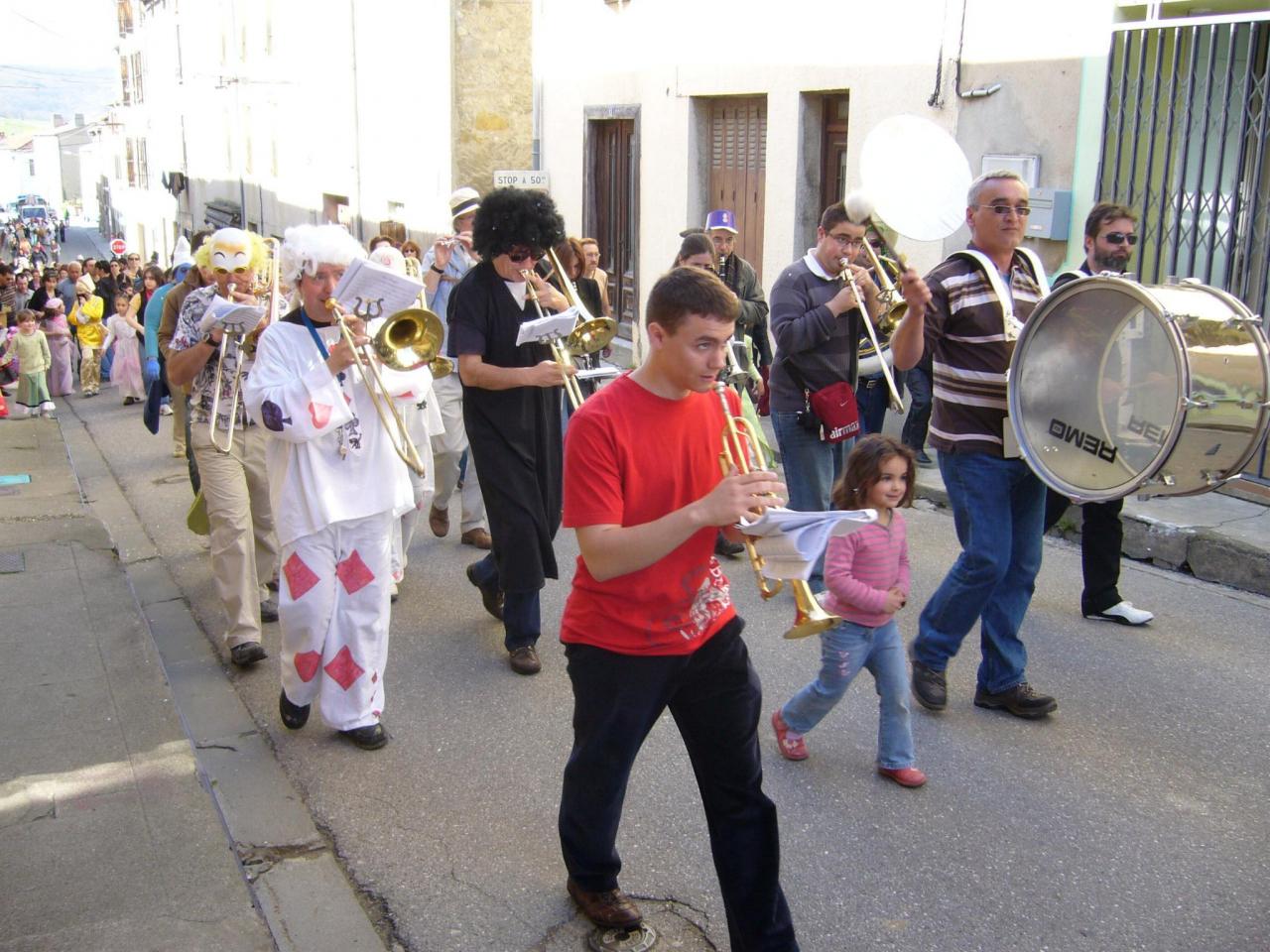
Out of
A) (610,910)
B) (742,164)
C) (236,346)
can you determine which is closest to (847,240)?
(236,346)

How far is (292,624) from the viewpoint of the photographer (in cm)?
434

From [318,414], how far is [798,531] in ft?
6.45

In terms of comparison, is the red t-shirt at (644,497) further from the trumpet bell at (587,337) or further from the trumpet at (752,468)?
the trumpet bell at (587,337)

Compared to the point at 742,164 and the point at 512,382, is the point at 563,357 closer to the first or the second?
the point at 512,382

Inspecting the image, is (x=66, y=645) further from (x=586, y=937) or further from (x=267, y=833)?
(x=586, y=937)

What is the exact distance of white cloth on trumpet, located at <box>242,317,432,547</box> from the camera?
4.13 meters

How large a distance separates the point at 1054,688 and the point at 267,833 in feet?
9.46

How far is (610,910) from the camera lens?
325 centimetres

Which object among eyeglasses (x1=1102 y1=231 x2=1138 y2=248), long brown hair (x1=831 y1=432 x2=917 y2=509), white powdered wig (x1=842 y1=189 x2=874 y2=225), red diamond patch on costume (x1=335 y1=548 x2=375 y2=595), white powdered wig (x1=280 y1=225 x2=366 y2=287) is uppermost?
white powdered wig (x1=842 y1=189 x2=874 y2=225)

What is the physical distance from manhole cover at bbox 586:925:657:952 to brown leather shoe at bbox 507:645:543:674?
1902mm

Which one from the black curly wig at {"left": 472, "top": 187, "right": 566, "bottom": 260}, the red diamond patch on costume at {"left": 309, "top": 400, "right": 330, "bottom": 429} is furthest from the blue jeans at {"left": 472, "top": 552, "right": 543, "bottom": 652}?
the black curly wig at {"left": 472, "top": 187, "right": 566, "bottom": 260}

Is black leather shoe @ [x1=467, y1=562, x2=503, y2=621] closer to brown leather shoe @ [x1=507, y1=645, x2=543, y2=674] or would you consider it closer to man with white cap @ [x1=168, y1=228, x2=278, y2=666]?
brown leather shoe @ [x1=507, y1=645, x2=543, y2=674]

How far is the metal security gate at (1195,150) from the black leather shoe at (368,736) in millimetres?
5357

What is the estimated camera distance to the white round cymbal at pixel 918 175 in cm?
484
